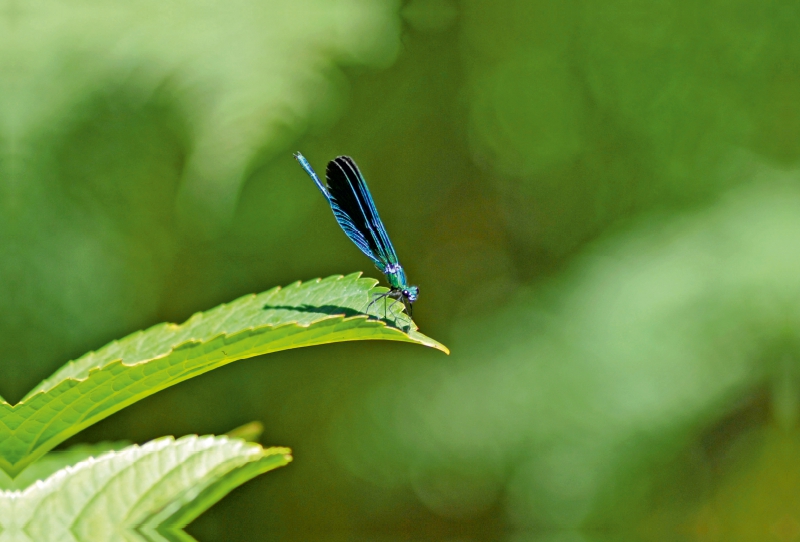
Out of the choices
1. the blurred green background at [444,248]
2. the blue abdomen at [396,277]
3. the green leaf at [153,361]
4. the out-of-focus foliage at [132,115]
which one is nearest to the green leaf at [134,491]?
the green leaf at [153,361]

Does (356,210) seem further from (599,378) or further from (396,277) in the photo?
(599,378)

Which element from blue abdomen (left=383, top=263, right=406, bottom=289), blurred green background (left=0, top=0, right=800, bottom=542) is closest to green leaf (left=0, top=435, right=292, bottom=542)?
blue abdomen (left=383, top=263, right=406, bottom=289)

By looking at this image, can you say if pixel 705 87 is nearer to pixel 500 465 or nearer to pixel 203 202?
pixel 500 465

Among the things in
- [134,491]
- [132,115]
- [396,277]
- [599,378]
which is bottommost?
[134,491]

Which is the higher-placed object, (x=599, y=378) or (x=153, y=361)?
(x=599, y=378)

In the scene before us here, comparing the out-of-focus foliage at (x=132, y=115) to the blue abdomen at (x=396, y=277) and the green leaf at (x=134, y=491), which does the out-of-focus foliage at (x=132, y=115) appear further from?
the green leaf at (x=134, y=491)

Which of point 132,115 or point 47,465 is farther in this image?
point 132,115

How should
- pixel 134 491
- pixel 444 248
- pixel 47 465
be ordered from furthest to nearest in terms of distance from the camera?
pixel 444 248 < pixel 47 465 < pixel 134 491

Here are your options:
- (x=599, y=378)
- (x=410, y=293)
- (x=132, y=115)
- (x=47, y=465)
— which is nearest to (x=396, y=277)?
(x=410, y=293)
